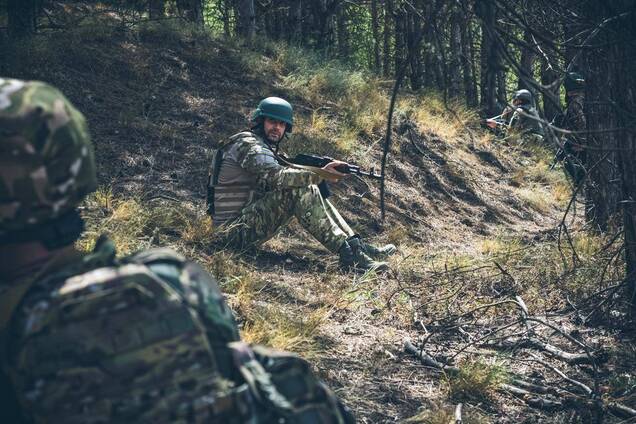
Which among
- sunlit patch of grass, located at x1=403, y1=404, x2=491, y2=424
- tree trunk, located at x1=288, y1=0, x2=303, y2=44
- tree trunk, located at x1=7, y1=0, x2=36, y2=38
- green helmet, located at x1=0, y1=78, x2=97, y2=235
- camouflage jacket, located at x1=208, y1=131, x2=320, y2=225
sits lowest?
sunlit patch of grass, located at x1=403, y1=404, x2=491, y2=424

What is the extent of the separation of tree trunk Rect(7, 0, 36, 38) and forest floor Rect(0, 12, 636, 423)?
29cm

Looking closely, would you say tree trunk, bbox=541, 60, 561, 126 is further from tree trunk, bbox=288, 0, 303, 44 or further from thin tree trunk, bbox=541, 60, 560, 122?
tree trunk, bbox=288, 0, 303, 44

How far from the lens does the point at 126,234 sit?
18.5 ft

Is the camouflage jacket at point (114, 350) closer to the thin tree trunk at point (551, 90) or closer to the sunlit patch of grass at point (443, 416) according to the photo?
the sunlit patch of grass at point (443, 416)

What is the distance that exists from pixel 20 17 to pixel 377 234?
445 centimetres

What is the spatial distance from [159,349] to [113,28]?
8966 millimetres

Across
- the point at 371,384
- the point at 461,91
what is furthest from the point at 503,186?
the point at 371,384

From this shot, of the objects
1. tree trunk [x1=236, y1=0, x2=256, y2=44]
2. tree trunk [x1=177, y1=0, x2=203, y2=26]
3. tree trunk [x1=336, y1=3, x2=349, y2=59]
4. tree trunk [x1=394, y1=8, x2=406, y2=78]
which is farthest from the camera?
tree trunk [x1=336, y1=3, x2=349, y2=59]

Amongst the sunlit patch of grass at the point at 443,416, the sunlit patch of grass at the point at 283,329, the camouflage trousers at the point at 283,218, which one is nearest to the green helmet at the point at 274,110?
the camouflage trousers at the point at 283,218

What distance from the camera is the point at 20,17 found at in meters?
8.71

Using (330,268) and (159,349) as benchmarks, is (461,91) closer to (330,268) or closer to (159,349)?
(330,268)

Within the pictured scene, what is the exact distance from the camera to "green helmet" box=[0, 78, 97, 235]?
5.13ft

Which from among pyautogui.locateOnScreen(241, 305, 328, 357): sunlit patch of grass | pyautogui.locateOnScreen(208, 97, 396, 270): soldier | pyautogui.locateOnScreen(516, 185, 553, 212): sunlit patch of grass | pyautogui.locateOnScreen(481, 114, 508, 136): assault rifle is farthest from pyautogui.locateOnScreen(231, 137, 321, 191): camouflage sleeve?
pyautogui.locateOnScreen(481, 114, 508, 136): assault rifle

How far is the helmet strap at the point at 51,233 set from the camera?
1.62 meters
